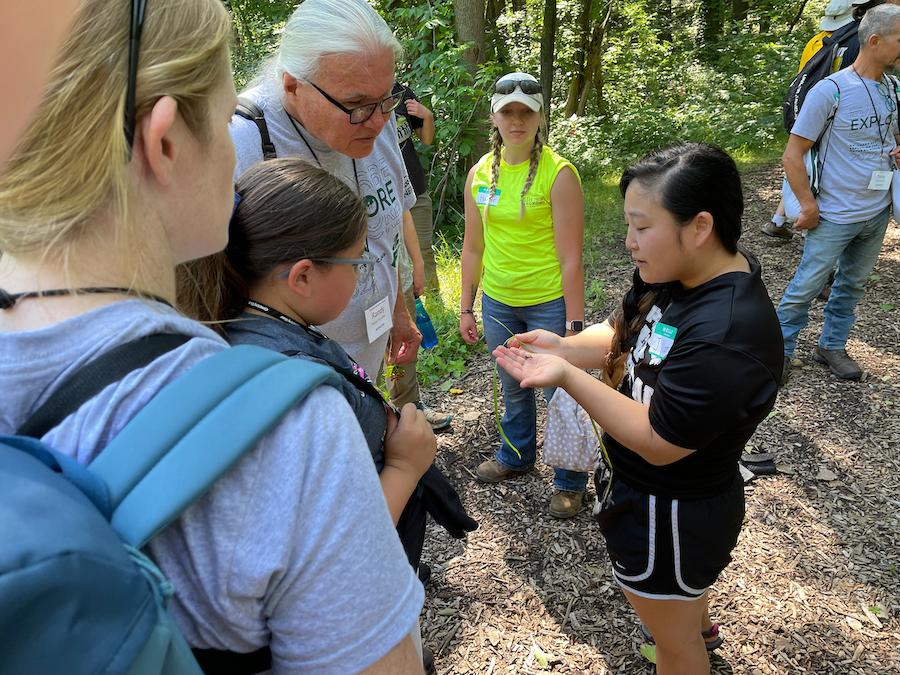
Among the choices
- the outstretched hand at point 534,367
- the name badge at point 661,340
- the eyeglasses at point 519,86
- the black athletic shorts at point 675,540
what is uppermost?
the eyeglasses at point 519,86

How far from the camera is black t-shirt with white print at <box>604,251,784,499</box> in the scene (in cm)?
156

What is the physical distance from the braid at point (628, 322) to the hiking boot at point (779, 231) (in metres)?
4.95

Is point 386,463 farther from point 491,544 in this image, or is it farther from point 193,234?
point 491,544

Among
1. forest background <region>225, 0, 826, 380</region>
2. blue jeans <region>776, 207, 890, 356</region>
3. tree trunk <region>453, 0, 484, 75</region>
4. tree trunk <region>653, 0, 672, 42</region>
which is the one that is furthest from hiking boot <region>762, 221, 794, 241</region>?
tree trunk <region>653, 0, 672, 42</region>

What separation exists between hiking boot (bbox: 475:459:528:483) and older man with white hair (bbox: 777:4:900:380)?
6.73 ft

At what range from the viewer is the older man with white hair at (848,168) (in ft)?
12.2

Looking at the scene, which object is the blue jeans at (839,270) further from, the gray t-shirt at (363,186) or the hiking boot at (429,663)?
the hiking boot at (429,663)

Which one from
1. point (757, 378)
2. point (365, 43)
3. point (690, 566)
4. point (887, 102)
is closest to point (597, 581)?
point (690, 566)

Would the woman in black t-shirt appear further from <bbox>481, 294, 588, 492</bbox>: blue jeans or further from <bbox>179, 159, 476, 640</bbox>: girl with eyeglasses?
<bbox>481, 294, 588, 492</bbox>: blue jeans

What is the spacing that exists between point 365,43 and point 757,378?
1.49m

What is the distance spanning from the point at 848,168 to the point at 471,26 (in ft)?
14.0

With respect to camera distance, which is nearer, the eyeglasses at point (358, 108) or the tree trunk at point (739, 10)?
the eyeglasses at point (358, 108)

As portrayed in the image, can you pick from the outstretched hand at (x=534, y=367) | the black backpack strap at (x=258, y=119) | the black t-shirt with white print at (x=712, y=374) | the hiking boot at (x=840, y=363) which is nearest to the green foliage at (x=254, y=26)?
the black backpack strap at (x=258, y=119)

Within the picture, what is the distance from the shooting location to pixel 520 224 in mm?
3160
